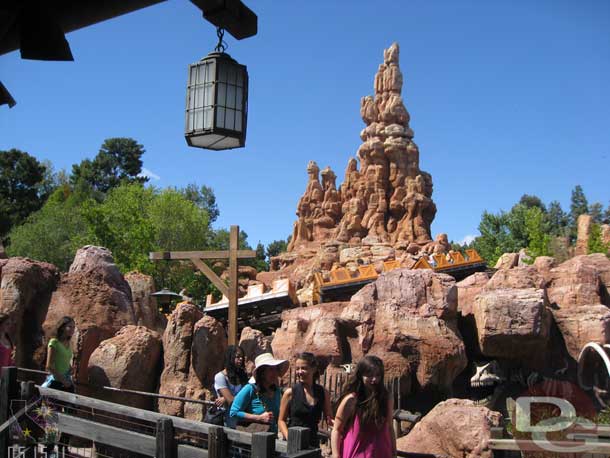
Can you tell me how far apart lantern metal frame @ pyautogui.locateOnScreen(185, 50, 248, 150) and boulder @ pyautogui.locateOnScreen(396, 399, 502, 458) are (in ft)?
18.1

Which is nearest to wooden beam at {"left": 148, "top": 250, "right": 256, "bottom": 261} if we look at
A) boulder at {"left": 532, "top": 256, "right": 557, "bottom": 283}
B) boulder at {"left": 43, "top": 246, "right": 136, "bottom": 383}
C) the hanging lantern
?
boulder at {"left": 43, "top": 246, "right": 136, "bottom": 383}

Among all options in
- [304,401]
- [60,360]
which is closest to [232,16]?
[304,401]

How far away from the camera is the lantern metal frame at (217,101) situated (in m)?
3.78

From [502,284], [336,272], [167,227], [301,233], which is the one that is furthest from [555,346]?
[301,233]

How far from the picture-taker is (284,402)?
4.44m

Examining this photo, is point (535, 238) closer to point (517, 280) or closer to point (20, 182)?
point (517, 280)

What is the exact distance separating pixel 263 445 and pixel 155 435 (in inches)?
63.8

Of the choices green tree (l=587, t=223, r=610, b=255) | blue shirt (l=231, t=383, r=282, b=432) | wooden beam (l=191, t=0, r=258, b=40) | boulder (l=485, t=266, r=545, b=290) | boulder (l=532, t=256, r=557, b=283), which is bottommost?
blue shirt (l=231, t=383, r=282, b=432)

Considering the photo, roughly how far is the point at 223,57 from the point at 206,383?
699cm

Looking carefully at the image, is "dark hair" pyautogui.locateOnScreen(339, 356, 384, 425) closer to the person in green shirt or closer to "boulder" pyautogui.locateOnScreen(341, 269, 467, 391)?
the person in green shirt

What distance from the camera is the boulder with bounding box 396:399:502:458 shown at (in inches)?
315

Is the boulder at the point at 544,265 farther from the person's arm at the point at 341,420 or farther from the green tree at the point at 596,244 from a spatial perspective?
the person's arm at the point at 341,420

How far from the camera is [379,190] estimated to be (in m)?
44.2

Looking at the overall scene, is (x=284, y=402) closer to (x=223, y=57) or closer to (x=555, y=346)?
(x=223, y=57)
